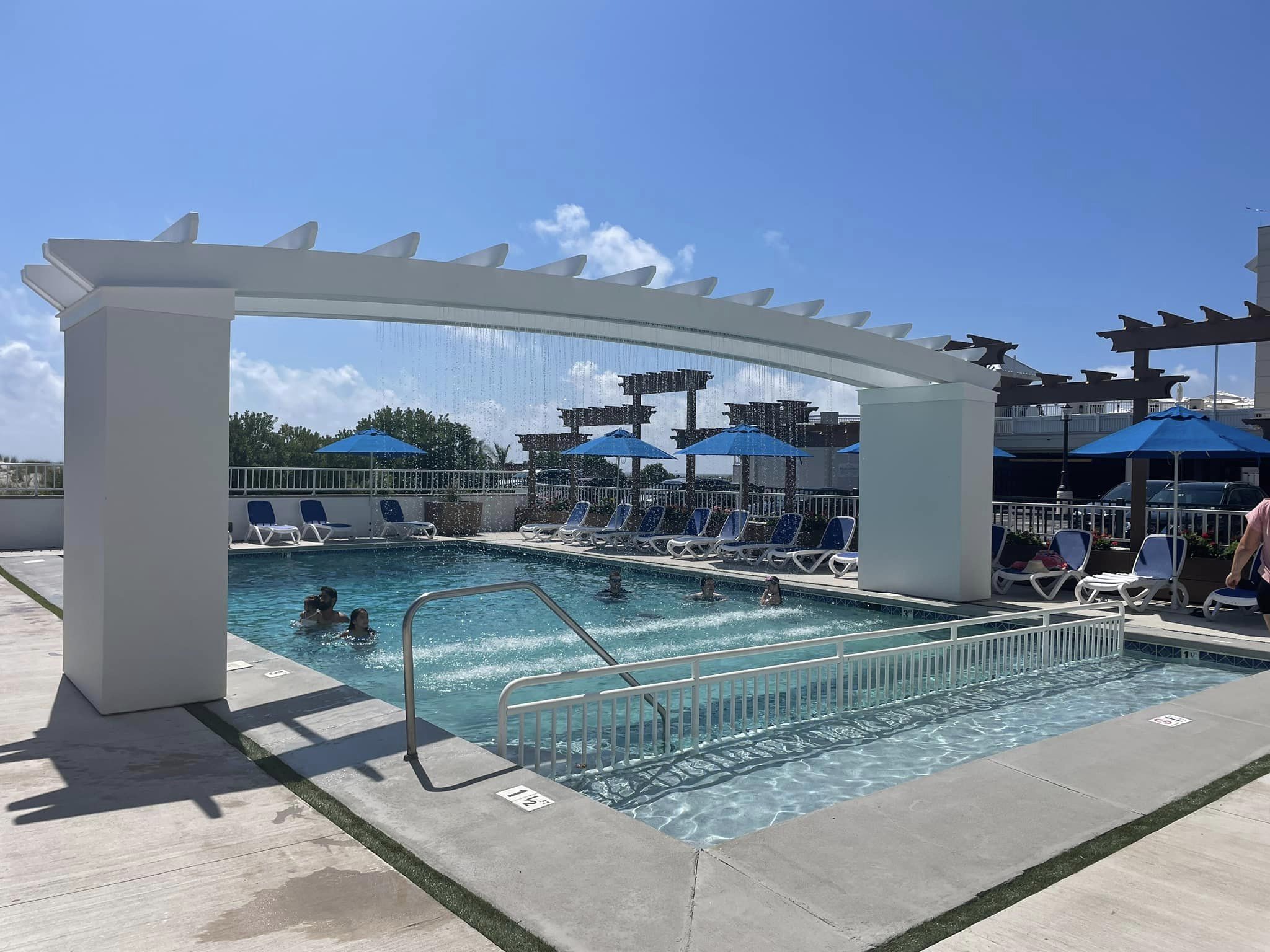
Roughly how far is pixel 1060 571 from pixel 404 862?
10.00 meters

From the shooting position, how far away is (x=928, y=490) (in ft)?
35.4

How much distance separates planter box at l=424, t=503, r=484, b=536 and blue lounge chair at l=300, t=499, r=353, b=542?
2162 millimetres

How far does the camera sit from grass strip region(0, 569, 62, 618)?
9.04 meters

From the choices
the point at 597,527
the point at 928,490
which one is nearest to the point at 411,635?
the point at 928,490

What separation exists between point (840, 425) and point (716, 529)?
28.1ft

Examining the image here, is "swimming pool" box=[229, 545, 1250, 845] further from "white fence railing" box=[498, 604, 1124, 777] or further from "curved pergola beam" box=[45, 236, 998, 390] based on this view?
"curved pergola beam" box=[45, 236, 998, 390]

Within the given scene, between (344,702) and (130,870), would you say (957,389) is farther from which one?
(130,870)

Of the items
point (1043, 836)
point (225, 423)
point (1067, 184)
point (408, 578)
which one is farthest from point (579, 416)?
point (1043, 836)

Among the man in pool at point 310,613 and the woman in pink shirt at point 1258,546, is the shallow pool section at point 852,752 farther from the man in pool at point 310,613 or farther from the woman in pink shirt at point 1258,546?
Answer: the man in pool at point 310,613

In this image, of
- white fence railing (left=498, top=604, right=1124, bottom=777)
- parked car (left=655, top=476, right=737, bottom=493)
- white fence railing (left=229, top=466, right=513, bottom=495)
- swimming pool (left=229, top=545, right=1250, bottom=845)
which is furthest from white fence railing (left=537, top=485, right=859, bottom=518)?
white fence railing (left=498, top=604, right=1124, bottom=777)

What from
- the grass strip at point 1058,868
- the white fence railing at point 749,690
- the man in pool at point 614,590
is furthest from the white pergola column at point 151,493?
the man in pool at point 614,590

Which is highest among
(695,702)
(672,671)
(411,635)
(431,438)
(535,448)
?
(431,438)

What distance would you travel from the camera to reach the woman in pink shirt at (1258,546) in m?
5.78

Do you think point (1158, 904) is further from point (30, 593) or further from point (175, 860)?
point (30, 593)
